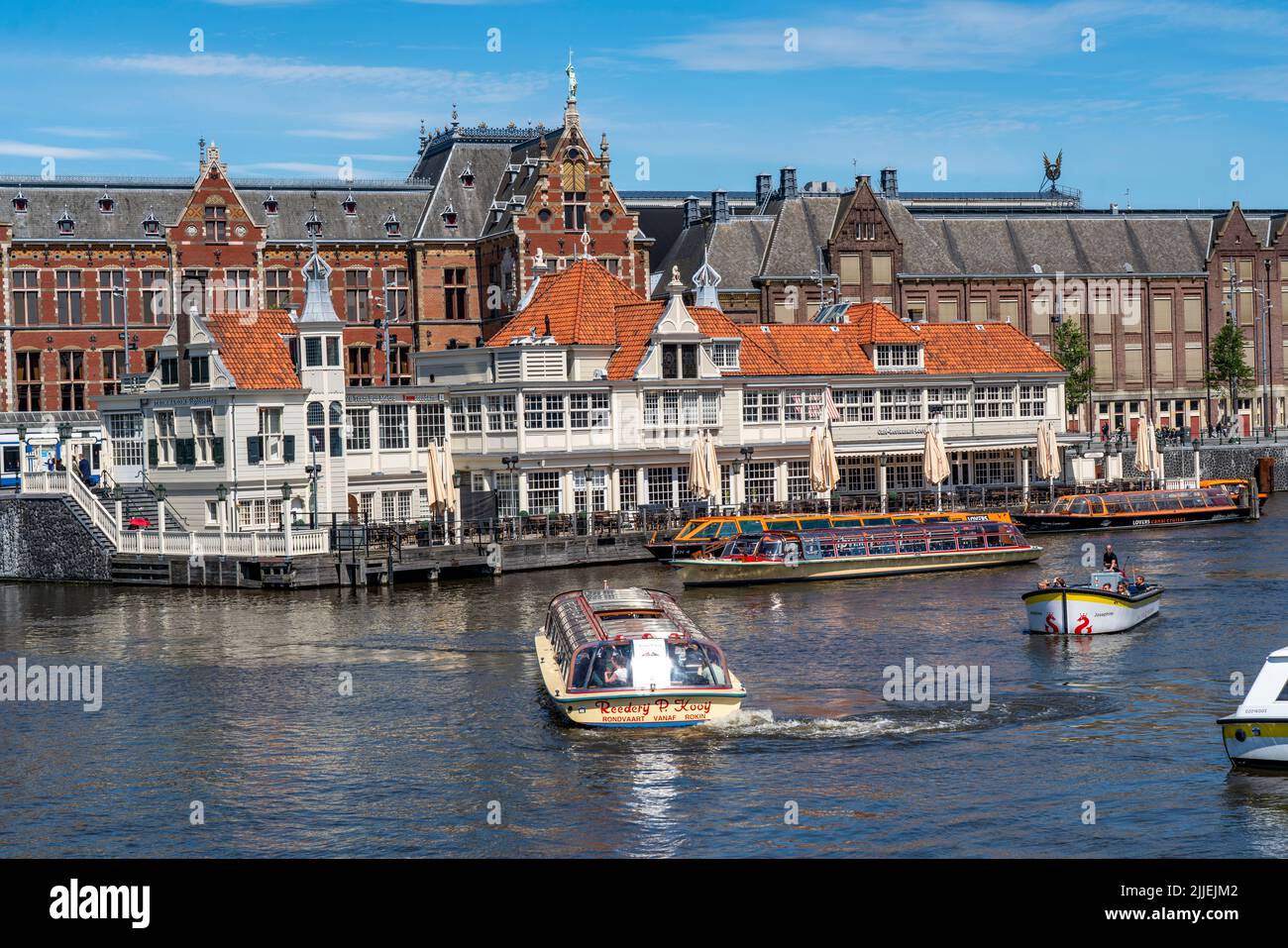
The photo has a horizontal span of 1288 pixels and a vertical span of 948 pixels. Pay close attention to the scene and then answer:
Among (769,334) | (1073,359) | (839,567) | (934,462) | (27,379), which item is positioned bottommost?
(839,567)

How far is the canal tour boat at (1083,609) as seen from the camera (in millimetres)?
53344

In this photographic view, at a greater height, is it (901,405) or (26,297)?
(26,297)

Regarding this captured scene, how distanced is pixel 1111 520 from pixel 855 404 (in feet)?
48.2

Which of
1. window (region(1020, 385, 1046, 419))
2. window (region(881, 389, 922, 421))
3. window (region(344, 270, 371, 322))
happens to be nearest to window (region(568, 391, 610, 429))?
window (region(881, 389, 922, 421))

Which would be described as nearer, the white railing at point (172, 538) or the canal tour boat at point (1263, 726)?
the canal tour boat at point (1263, 726)

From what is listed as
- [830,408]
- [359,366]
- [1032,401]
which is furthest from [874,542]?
[359,366]

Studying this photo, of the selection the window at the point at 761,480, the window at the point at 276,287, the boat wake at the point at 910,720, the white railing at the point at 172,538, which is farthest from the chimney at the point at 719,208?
the boat wake at the point at 910,720

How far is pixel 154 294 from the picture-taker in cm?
10825

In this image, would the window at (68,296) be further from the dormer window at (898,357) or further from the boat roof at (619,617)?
the boat roof at (619,617)

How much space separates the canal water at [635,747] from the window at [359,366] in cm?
5214

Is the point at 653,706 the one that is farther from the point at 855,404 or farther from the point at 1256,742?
the point at 855,404

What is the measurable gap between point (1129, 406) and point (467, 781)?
11006 centimetres

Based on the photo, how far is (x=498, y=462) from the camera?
8219 centimetres

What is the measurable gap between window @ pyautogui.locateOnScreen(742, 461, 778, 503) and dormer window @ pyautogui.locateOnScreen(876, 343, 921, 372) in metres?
9.56
